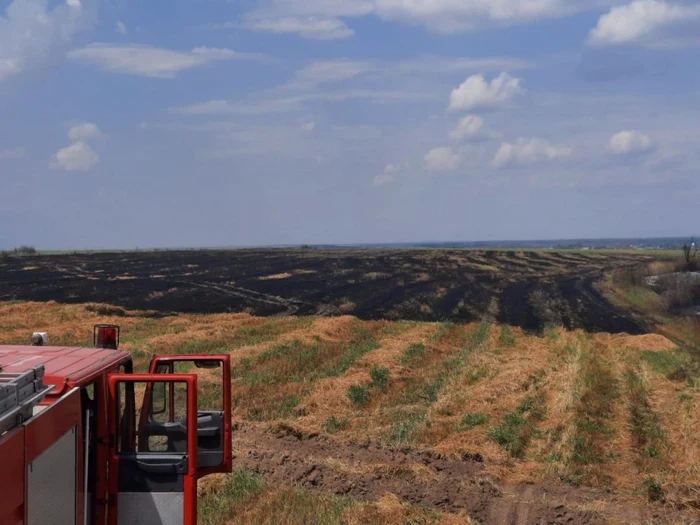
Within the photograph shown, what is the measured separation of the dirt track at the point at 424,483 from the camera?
11.1m

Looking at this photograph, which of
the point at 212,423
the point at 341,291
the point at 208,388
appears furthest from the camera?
the point at 341,291

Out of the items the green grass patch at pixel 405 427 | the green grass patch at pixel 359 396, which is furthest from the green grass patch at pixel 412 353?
the green grass patch at pixel 405 427

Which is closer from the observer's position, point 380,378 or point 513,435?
point 513,435

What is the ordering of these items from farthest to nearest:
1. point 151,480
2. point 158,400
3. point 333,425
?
point 333,425 < point 158,400 < point 151,480

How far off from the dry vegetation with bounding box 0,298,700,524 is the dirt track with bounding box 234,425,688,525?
33 mm

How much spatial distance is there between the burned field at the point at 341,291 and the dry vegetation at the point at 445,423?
654 centimetres

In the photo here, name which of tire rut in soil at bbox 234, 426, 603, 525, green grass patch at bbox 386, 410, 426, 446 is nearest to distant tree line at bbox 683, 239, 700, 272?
green grass patch at bbox 386, 410, 426, 446

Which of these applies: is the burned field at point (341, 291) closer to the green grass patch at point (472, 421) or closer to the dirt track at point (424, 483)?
the green grass patch at point (472, 421)

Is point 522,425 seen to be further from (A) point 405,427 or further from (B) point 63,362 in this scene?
(B) point 63,362

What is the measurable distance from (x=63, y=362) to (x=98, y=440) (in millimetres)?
685

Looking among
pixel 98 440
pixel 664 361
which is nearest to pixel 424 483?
pixel 98 440

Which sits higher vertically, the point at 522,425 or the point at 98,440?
the point at 98,440

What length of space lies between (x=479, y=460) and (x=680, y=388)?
8.32 metres

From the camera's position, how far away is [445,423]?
16016 millimetres
